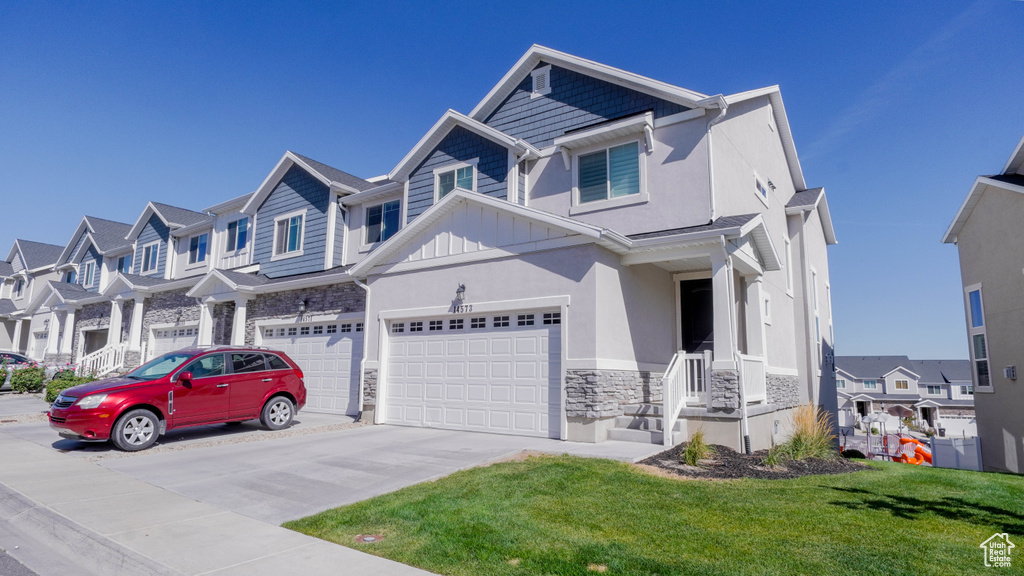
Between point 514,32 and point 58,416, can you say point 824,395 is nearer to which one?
point 514,32

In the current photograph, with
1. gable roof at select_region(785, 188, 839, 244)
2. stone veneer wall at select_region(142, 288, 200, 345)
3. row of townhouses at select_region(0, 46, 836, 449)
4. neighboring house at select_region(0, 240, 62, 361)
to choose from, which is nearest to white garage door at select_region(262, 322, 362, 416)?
row of townhouses at select_region(0, 46, 836, 449)

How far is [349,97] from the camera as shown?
1798 cm

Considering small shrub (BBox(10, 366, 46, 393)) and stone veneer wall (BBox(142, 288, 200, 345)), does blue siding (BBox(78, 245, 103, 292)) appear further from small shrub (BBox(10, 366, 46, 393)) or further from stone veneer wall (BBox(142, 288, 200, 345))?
small shrub (BBox(10, 366, 46, 393))

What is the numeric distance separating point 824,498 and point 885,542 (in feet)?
5.57

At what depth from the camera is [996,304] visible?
54.1ft

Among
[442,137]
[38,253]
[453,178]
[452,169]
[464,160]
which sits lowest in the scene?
[453,178]

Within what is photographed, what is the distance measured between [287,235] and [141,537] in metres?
15.4

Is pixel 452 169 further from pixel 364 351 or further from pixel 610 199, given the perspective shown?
pixel 364 351

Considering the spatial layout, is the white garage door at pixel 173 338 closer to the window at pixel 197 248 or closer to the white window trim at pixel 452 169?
the window at pixel 197 248

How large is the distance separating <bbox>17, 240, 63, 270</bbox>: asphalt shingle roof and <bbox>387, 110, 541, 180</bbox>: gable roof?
106ft

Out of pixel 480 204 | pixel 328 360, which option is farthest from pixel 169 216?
pixel 480 204

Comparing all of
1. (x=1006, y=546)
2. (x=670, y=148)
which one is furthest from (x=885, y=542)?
(x=670, y=148)

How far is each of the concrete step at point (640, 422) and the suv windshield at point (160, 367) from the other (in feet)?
27.2

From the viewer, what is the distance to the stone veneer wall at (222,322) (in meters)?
19.3
